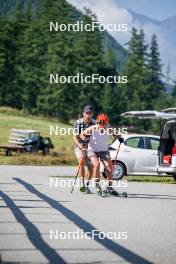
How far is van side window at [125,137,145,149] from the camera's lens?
2211 cm

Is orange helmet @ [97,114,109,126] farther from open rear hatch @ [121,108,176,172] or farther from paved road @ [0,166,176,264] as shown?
open rear hatch @ [121,108,176,172]

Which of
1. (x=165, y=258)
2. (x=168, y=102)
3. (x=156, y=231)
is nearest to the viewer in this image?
(x=165, y=258)

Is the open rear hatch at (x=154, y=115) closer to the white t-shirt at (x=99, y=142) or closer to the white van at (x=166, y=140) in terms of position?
the white van at (x=166, y=140)

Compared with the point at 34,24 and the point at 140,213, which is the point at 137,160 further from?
the point at 34,24

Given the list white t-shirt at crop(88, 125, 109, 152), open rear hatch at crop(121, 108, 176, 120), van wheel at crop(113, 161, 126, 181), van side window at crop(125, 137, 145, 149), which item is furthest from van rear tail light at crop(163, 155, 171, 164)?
white t-shirt at crop(88, 125, 109, 152)

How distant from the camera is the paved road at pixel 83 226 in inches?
313

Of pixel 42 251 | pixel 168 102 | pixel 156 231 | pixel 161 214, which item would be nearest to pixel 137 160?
pixel 161 214

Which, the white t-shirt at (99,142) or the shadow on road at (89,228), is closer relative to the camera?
the shadow on road at (89,228)

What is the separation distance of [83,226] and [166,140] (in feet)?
32.4

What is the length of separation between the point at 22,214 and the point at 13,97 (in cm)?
10225

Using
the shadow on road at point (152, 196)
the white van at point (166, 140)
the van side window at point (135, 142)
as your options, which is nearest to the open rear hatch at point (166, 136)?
the white van at point (166, 140)

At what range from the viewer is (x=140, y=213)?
12430mm

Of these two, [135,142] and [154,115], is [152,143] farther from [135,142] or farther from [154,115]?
[154,115]

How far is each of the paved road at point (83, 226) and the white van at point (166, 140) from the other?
198 cm
